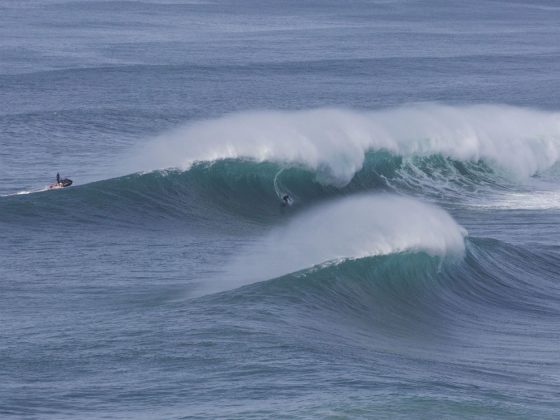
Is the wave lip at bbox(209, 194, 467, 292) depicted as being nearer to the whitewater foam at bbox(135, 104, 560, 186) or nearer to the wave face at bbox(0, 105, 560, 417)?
the wave face at bbox(0, 105, 560, 417)

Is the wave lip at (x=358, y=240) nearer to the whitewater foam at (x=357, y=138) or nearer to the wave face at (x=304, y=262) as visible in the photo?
the wave face at (x=304, y=262)

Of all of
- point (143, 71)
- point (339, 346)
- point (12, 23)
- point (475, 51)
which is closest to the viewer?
point (339, 346)

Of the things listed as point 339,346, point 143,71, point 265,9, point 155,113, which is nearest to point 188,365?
point 339,346

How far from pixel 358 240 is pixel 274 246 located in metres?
4.31

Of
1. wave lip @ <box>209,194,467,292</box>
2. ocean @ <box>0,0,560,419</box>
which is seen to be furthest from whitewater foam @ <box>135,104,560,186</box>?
wave lip @ <box>209,194,467,292</box>

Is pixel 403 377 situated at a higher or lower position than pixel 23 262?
lower

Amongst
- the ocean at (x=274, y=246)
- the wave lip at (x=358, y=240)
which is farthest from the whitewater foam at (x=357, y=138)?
the wave lip at (x=358, y=240)

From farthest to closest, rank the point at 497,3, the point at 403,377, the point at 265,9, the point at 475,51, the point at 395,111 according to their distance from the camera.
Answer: the point at 497,3 < the point at 265,9 < the point at 475,51 < the point at 395,111 < the point at 403,377

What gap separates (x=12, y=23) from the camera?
106m

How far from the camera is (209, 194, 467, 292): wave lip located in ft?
89.8

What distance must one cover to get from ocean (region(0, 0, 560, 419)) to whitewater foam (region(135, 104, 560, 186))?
13cm

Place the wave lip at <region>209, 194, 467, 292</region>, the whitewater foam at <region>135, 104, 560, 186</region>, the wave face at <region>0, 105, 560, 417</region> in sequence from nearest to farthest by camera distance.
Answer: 1. the wave face at <region>0, 105, 560, 417</region>
2. the wave lip at <region>209, 194, 467, 292</region>
3. the whitewater foam at <region>135, 104, 560, 186</region>

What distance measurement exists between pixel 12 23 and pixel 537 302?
85355mm

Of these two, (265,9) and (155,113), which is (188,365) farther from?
(265,9)
